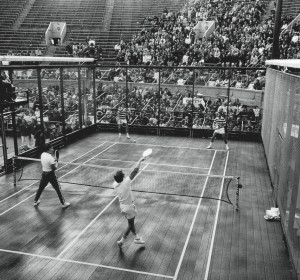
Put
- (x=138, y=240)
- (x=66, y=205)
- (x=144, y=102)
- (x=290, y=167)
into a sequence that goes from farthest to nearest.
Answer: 1. (x=144, y=102)
2. (x=66, y=205)
3. (x=138, y=240)
4. (x=290, y=167)

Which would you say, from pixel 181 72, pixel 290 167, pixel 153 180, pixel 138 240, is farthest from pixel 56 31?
pixel 290 167

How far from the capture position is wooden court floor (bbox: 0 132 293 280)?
7.86 meters

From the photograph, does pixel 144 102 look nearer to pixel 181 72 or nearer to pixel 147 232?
pixel 181 72

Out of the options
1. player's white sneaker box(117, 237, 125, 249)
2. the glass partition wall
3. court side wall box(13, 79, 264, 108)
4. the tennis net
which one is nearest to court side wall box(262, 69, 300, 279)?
the tennis net

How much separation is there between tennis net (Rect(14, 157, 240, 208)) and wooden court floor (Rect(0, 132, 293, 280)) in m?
0.04

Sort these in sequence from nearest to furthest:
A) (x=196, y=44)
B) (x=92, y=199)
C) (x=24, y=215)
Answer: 1. (x=24, y=215)
2. (x=92, y=199)
3. (x=196, y=44)

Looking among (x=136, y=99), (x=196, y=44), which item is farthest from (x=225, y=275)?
(x=196, y=44)

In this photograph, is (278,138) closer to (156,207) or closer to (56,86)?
(156,207)

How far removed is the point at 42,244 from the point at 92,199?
278 cm

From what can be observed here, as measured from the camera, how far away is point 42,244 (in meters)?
8.85

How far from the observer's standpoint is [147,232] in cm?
943

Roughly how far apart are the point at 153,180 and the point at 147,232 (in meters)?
3.83

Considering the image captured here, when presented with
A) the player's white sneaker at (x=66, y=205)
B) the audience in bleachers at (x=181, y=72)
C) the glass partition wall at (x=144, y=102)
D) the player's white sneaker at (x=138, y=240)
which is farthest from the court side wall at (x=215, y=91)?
the player's white sneaker at (x=138, y=240)

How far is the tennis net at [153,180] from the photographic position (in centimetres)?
1196
